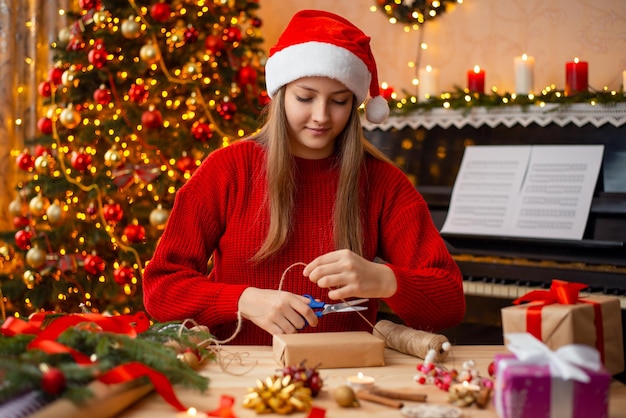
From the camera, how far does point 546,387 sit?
3.30ft

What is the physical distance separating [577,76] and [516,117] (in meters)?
0.31

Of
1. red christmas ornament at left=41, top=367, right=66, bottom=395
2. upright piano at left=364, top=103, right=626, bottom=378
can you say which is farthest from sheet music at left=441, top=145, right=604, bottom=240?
red christmas ornament at left=41, top=367, right=66, bottom=395

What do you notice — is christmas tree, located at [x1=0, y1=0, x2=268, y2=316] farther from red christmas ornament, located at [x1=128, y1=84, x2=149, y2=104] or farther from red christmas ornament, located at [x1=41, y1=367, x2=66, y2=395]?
red christmas ornament, located at [x1=41, y1=367, x2=66, y2=395]

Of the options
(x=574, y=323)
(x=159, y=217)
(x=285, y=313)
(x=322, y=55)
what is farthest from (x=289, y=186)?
(x=159, y=217)

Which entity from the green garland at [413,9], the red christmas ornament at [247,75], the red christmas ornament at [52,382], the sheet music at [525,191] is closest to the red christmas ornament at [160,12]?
the red christmas ornament at [247,75]

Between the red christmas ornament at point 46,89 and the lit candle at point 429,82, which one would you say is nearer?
the lit candle at point 429,82

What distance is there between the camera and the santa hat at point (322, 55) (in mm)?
1916

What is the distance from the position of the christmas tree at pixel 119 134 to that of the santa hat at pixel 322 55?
6.40ft

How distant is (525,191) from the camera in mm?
3227

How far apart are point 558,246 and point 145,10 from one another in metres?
2.37

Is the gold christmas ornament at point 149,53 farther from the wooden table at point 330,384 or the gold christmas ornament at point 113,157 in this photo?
the wooden table at point 330,384

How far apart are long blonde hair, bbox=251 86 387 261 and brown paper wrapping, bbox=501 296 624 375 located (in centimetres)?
75

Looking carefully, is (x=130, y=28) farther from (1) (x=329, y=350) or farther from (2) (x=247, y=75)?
(1) (x=329, y=350)

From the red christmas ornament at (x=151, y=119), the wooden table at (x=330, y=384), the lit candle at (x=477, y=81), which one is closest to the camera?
the wooden table at (x=330, y=384)
